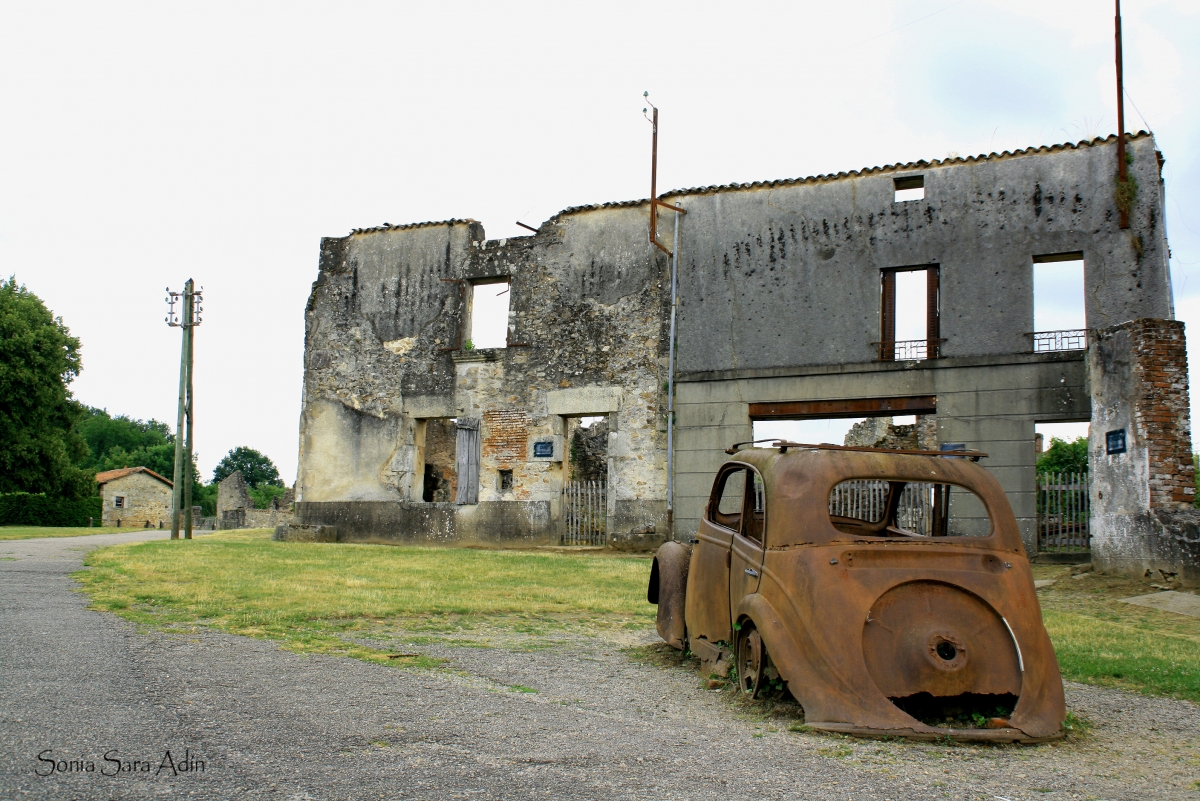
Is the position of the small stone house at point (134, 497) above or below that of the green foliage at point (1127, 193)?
below

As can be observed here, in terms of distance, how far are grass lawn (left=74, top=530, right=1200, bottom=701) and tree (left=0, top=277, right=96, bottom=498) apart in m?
22.8

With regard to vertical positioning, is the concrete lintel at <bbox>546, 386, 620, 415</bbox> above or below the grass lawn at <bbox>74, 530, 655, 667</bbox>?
above

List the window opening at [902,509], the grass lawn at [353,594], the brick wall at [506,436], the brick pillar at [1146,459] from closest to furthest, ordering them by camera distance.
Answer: the window opening at [902,509], the grass lawn at [353,594], the brick pillar at [1146,459], the brick wall at [506,436]

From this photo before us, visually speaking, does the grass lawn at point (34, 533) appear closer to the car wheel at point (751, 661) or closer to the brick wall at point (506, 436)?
the brick wall at point (506, 436)

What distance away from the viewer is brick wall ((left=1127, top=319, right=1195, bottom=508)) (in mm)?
11773

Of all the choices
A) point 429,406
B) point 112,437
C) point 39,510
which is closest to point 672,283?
point 429,406

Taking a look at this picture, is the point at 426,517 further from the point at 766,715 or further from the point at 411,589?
the point at 766,715

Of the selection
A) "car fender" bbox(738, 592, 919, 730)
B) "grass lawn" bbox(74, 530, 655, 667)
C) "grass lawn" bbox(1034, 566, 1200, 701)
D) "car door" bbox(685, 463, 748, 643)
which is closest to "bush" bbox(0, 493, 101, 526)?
"grass lawn" bbox(74, 530, 655, 667)

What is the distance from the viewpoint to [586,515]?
739 inches

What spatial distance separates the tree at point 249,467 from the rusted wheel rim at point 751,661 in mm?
85282

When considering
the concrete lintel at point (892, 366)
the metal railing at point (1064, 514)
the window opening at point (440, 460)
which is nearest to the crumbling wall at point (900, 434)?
the concrete lintel at point (892, 366)

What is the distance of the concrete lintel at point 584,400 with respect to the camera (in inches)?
728

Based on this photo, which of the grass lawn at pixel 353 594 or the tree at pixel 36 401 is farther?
the tree at pixel 36 401

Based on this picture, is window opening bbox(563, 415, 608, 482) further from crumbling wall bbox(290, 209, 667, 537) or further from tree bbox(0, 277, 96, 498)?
tree bbox(0, 277, 96, 498)
